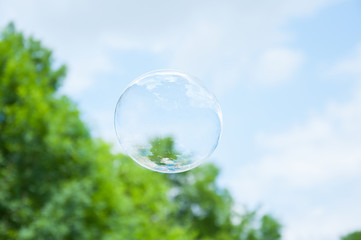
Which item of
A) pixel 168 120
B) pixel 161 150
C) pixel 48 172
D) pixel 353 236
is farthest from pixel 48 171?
pixel 353 236

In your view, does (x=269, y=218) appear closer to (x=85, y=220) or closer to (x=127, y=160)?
(x=127, y=160)

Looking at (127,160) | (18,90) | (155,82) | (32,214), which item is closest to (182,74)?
(155,82)

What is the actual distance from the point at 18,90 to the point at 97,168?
3.18m

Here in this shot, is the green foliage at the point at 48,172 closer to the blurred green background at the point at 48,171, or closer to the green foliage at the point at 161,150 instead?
the blurred green background at the point at 48,171

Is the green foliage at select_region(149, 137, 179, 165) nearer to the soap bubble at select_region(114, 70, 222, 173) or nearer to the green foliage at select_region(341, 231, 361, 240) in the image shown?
the soap bubble at select_region(114, 70, 222, 173)

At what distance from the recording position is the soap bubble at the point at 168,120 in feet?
10.2

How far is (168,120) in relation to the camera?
3.08 metres

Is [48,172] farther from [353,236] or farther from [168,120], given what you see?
[353,236]

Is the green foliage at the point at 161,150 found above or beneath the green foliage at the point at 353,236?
beneath

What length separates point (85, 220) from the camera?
11.6m

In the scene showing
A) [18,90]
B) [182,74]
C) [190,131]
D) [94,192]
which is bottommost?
[190,131]

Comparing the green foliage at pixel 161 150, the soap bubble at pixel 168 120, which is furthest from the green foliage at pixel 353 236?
the green foliage at pixel 161 150

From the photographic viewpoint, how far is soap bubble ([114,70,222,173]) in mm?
3102

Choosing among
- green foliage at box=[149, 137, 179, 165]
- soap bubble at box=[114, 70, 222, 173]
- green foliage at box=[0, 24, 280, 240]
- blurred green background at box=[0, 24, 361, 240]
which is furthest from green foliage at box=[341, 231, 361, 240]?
green foliage at box=[149, 137, 179, 165]
